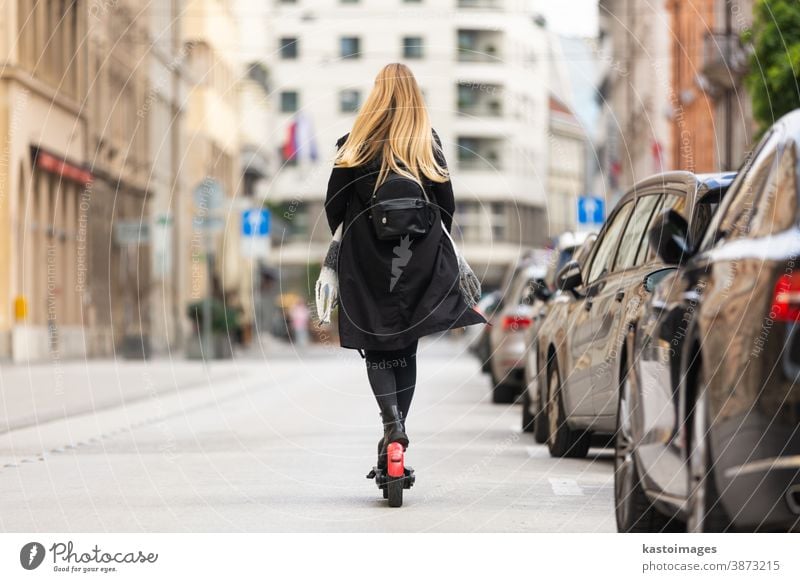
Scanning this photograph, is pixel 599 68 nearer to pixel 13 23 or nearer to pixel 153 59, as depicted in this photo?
pixel 153 59

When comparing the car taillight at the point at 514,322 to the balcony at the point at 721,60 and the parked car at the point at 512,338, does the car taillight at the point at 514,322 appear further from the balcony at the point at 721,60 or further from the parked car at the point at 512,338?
the balcony at the point at 721,60

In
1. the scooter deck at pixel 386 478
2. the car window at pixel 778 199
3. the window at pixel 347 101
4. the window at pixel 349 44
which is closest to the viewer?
the car window at pixel 778 199

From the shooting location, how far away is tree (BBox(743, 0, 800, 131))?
1878 centimetres

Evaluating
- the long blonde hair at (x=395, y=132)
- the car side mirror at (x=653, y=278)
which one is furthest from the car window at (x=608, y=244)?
the long blonde hair at (x=395, y=132)

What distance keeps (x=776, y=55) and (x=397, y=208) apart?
35.4 ft

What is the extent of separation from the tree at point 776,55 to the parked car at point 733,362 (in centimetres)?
1215

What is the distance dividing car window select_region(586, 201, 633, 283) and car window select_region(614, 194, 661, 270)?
13cm

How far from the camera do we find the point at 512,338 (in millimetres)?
19922

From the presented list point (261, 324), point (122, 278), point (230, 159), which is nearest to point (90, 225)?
point (122, 278)

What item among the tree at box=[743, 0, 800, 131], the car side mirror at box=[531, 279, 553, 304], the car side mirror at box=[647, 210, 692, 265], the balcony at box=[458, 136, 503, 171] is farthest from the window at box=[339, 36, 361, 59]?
the car side mirror at box=[647, 210, 692, 265]

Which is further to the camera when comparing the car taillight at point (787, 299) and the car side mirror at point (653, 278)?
the car side mirror at point (653, 278)

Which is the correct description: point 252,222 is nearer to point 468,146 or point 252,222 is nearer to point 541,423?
point 541,423

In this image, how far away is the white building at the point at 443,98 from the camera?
4306 cm

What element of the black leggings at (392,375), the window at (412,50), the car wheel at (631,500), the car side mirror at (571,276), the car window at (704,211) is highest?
the window at (412,50)
